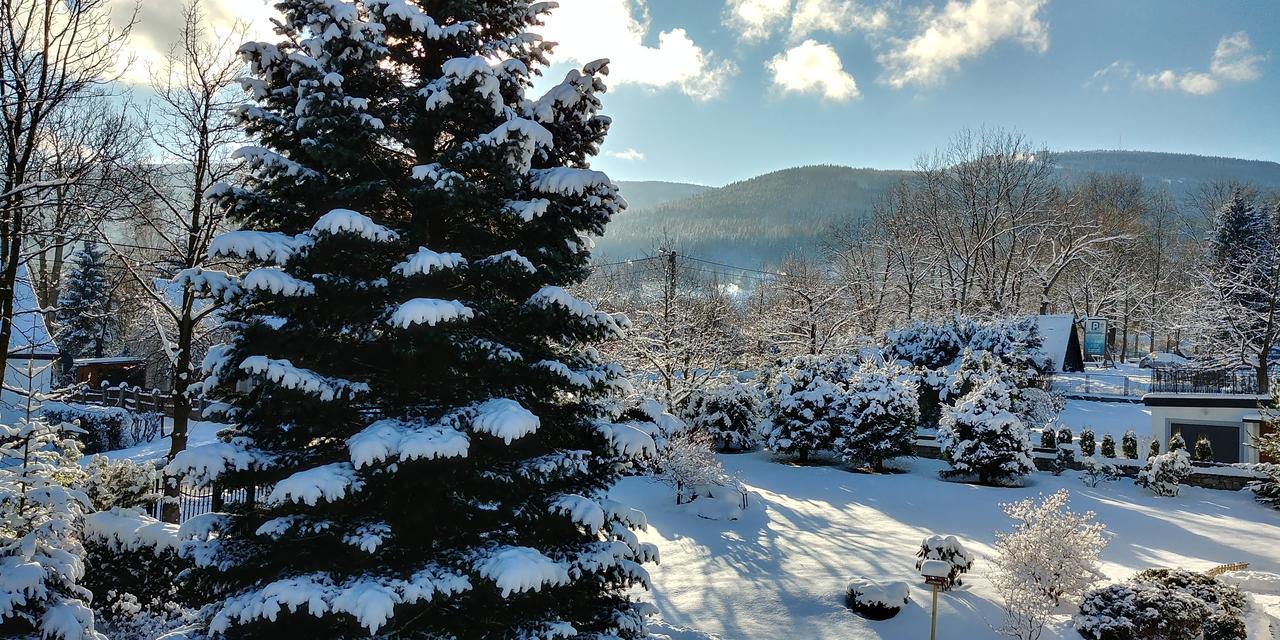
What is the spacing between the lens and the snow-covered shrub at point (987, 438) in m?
18.6

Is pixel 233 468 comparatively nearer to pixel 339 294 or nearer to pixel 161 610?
pixel 339 294

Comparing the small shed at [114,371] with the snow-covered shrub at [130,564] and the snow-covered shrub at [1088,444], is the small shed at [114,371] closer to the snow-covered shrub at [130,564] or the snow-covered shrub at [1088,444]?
the snow-covered shrub at [130,564]

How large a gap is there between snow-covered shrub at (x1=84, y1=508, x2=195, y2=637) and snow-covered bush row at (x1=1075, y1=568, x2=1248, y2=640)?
1206cm

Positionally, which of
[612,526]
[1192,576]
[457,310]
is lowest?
[1192,576]

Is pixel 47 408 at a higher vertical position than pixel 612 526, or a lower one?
lower

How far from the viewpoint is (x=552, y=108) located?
6.89m

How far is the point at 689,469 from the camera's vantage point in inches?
632

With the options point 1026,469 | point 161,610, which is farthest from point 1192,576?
point 161,610

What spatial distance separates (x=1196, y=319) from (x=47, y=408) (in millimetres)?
45590

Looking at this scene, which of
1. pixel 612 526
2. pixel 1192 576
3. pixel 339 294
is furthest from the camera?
pixel 1192 576

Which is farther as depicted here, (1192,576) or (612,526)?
(1192,576)

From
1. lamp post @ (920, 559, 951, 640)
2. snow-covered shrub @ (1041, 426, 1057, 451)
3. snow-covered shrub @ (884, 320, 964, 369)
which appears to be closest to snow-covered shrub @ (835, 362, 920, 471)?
snow-covered shrub @ (1041, 426, 1057, 451)

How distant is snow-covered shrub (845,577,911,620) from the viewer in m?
9.52

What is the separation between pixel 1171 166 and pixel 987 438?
16689 cm
